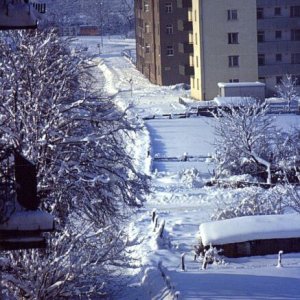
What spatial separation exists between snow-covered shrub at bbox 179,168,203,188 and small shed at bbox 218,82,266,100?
1851 cm

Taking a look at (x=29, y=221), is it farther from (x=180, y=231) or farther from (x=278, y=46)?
(x=278, y=46)

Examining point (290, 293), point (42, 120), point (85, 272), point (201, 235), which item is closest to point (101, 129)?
point (42, 120)

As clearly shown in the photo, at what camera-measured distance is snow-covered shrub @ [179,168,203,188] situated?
87.1ft

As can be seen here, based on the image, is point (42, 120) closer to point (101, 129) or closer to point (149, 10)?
point (101, 129)

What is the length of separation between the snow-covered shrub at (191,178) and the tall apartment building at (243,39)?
71.9 feet

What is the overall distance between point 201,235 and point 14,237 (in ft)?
45.4

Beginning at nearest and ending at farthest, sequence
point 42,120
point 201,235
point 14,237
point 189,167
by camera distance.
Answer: point 14,237, point 42,120, point 201,235, point 189,167

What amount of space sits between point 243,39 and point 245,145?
21.4m

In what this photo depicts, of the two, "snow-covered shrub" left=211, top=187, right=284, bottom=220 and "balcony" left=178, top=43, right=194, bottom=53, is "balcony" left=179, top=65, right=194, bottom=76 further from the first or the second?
"snow-covered shrub" left=211, top=187, right=284, bottom=220

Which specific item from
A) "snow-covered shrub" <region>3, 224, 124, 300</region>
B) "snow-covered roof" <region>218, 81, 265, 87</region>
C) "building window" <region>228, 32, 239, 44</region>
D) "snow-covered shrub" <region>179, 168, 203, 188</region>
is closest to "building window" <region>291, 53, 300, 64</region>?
"building window" <region>228, 32, 239, 44</region>

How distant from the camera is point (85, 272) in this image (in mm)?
12469

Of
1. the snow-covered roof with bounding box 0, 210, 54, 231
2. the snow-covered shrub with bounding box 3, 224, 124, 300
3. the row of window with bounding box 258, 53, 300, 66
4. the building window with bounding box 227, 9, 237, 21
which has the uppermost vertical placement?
the building window with bounding box 227, 9, 237, 21

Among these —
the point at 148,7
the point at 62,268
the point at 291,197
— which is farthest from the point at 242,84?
the point at 62,268

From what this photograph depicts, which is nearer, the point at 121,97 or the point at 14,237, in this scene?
the point at 14,237
